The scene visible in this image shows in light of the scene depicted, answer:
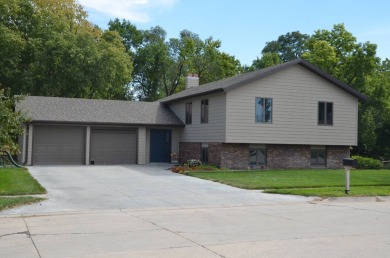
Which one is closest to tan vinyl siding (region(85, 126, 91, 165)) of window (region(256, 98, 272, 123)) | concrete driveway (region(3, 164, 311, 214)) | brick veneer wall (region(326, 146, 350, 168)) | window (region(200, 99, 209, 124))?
concrete driveway (region(3, 164, 311, 214))

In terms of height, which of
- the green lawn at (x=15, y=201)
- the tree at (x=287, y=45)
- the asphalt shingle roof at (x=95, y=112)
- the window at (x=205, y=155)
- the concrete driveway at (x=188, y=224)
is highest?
the tree at (x=287, y=45)

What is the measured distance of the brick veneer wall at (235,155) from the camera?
25.8 m

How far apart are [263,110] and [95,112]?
10565mm

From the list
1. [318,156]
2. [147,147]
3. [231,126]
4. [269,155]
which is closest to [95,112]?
[147,147]

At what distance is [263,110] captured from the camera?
26219mm

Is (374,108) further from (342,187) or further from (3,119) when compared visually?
(3,119)

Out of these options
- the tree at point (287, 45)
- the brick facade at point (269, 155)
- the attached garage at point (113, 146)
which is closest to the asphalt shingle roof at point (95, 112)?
the attached garage at point (113, 146)

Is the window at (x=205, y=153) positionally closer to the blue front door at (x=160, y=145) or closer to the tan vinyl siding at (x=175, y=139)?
the tan vinyl siding at (x=175, y=139)

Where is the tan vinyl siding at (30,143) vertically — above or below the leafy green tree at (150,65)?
below

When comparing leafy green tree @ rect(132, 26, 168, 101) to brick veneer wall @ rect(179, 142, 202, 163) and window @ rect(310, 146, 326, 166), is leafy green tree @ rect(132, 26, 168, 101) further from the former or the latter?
window @ rect(310, 146, 326, 166)

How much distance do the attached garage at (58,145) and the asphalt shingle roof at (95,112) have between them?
767 mm

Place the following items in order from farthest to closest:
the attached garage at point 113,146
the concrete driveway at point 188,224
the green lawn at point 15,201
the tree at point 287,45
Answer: the tree at point 287,45
the attached garage at point 113,146
the green lawn at point 15,201
the concrete driveway at point 188,224

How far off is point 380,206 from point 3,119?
41.2 feet

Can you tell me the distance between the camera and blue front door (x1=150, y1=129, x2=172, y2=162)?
3069 centimetres
